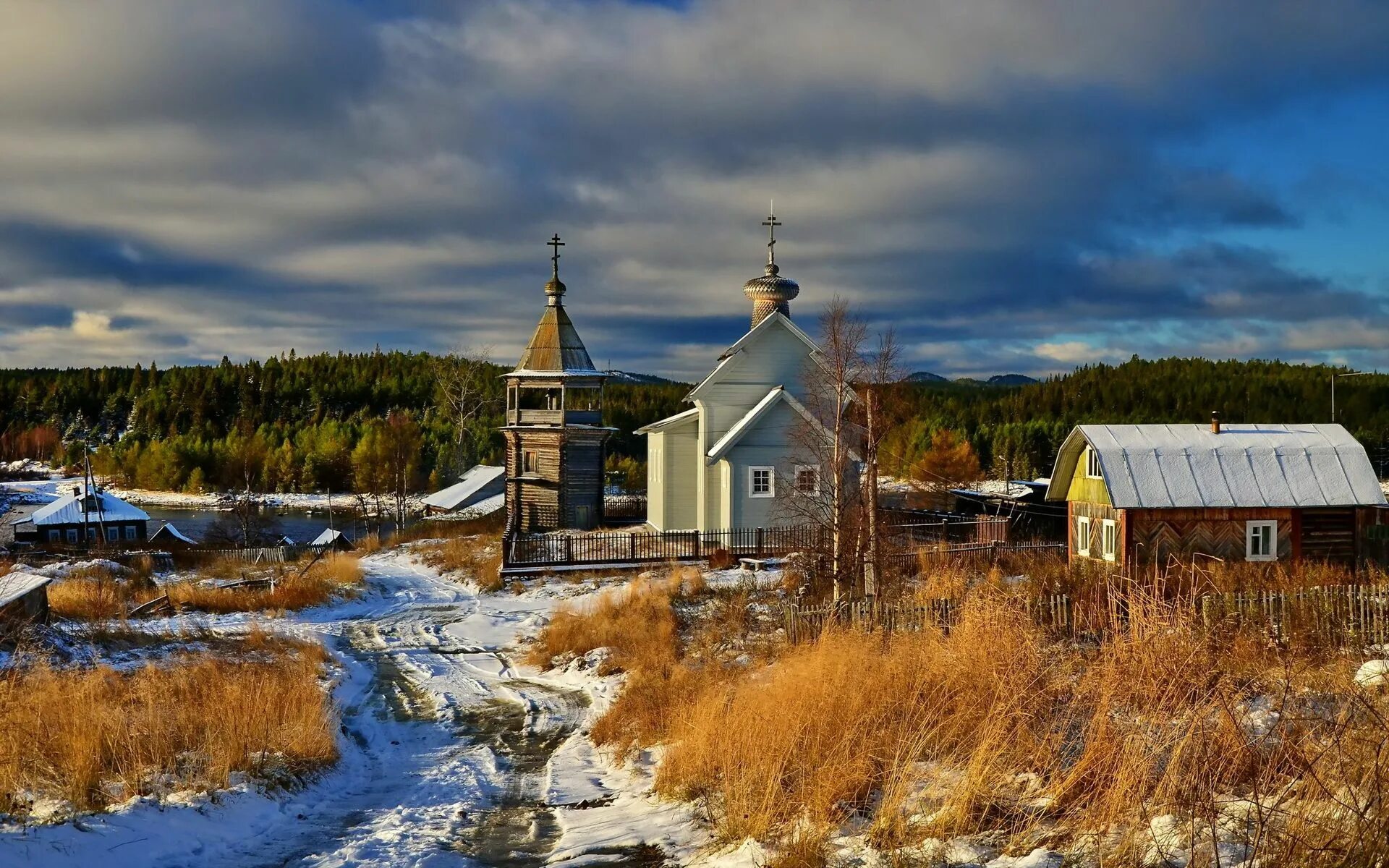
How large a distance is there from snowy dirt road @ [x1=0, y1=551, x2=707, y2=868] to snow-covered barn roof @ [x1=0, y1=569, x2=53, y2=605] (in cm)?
593

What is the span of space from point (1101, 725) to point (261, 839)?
7.01 meters

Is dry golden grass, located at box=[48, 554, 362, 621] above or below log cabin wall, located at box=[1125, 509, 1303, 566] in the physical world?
below

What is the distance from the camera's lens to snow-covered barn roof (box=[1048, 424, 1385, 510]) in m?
22.7

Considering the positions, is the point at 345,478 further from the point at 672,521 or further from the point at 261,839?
the point at 261,839

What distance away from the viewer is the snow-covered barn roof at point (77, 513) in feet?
171

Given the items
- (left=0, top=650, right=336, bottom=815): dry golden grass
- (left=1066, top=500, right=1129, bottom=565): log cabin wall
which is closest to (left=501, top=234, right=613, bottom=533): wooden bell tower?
(left=1066, top=500, right=1129, bottom=565): log cabin wall

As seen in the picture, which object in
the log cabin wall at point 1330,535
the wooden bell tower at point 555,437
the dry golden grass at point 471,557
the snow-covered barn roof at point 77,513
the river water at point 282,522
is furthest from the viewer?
the river water at point 282,522

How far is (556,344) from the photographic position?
35844 mm

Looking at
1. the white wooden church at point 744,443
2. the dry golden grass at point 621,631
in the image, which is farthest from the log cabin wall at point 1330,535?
the dry golden grass at point 621,631

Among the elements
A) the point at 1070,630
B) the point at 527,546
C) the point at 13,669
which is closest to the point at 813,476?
the point at 527,546

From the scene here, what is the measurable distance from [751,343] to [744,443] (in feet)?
10.9

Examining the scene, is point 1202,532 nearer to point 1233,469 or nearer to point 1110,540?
point 1233,469

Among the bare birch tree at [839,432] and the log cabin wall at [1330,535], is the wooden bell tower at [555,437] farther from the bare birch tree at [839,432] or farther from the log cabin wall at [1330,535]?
the log cabin wall at [1330,535]

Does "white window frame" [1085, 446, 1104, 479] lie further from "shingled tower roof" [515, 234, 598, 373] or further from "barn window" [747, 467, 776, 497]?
"shingled tower roof" [515, 234, 598, 373]
